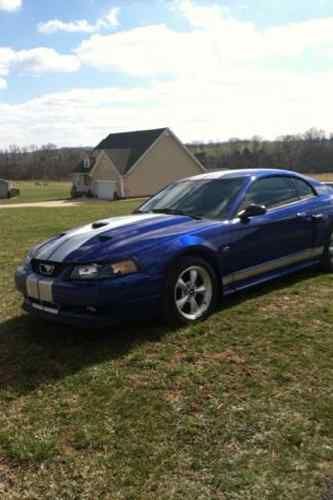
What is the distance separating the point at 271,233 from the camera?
5.14m

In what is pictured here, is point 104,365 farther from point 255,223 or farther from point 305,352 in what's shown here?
point 255,223

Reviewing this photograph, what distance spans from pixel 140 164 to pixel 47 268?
41.1 m

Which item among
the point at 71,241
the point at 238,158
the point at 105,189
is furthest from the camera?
the point at 238,158

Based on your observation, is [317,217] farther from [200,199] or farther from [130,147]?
[130,147]

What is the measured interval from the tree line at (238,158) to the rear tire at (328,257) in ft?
237

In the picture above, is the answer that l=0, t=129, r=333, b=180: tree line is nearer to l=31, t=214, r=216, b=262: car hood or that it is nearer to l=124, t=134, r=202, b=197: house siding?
l=124, t=134, r=202, b=197: house siding

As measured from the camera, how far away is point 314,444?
2.56m

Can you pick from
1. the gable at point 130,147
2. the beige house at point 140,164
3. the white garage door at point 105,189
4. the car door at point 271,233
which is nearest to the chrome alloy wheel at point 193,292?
the car door at point 271,233

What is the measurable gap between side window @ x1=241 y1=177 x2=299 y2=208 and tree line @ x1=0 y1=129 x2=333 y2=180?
72630mm

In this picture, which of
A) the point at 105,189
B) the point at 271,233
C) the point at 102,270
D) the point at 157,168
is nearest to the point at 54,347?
the point at 102,270

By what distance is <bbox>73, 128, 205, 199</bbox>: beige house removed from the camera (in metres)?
44.5

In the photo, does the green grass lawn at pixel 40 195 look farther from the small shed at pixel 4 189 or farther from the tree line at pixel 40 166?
the tree line at pixel 40 166

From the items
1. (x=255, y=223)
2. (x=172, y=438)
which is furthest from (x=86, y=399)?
(x=255, y=223)

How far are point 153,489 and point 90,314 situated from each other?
74.7 inches
